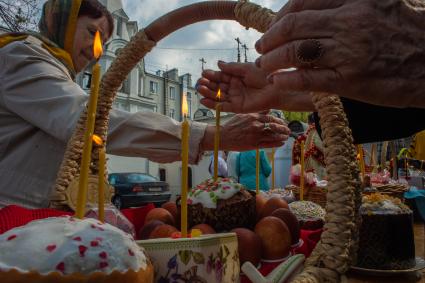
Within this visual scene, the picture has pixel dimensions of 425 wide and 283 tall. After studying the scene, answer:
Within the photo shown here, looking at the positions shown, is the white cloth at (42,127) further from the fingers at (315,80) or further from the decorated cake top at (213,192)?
the fingers at (315,80)

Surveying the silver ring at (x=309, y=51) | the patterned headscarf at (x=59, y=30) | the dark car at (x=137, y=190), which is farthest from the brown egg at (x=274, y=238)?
the dark car at (x=137, y=190)

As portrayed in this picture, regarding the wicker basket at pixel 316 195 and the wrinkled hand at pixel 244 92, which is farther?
the wicker basket at pixel 316 195

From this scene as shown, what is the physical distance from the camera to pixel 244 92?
116 centimetres

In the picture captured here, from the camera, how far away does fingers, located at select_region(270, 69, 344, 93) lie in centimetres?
48

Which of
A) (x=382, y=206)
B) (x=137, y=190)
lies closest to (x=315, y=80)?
(x=382, y=206)

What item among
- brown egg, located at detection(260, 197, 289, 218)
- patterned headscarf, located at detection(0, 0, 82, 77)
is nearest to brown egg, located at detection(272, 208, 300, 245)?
brown egg, located at detection(260, 197, 289, 218)

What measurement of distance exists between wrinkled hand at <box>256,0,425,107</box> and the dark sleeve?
0.30 meters

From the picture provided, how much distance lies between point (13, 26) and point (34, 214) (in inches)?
192

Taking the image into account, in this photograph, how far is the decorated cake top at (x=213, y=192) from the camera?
72 cm

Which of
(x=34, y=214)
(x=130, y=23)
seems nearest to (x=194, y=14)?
(x=34, y=214)

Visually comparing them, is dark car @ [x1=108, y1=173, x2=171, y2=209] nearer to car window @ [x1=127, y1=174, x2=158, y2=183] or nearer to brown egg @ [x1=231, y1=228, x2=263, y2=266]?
car window @ [x1=127, y1=174, x2=158, y2=183]

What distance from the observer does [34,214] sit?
62 cm

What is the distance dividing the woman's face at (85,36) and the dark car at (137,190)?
749cm

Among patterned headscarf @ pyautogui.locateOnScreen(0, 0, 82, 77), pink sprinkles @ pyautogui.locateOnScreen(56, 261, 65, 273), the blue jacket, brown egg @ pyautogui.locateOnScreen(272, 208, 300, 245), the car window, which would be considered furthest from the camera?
the car window
